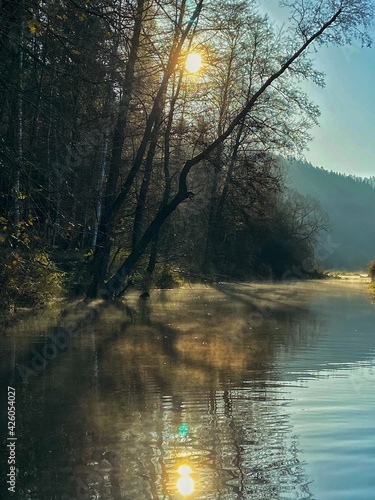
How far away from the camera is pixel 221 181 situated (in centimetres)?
3909

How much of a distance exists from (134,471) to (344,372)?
523 centimetres

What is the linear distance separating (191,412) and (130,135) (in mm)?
16689

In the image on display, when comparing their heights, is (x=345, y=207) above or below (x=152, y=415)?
above

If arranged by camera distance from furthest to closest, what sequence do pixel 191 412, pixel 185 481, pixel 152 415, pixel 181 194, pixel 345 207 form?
pixel 345 207
pixel 181 194
pixel 191 412
pixel 152 415
pixel 185 481

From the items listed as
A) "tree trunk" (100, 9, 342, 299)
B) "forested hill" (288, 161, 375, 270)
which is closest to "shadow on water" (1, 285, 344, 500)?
"tree trunk" (100, 9, 342, 299)

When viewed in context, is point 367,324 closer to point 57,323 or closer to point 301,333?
point 301,333

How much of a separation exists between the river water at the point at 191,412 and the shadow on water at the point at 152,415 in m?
0.02

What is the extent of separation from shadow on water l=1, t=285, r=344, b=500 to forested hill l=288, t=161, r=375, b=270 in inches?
5509

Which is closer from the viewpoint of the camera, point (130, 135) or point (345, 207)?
point (130, 135)

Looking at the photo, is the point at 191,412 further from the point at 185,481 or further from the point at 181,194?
the point at 181,194

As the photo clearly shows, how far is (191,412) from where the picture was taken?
7797 mm

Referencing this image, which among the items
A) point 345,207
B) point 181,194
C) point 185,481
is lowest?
point 185,481

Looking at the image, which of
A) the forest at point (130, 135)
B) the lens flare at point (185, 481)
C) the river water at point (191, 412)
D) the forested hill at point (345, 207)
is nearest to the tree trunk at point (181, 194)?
the forest at point (130, 135)

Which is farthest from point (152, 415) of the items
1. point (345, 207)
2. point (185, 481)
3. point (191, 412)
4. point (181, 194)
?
point (345, 207)
